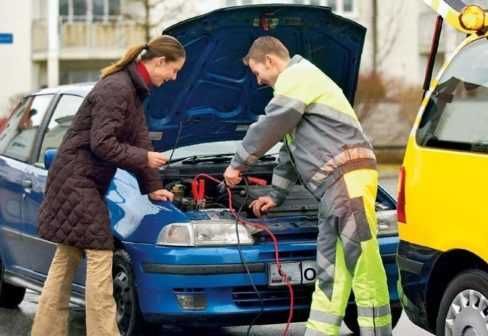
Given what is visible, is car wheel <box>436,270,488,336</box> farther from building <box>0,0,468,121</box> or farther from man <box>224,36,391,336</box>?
building <box>0,0,468,121</box>

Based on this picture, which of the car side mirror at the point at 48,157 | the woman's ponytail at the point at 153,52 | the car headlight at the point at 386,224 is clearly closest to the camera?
the woman's ponytail at the point at 153,52

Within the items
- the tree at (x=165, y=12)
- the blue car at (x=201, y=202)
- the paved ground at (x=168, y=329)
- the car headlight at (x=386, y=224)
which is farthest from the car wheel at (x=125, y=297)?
the tree at (x=165, y=12)

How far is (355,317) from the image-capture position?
288 inches

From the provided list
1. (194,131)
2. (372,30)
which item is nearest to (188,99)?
(194,131)

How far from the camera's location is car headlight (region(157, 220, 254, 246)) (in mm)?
6445

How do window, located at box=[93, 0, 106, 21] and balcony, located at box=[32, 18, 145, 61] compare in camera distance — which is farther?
window, located at box=[93, 0, 106, 21]

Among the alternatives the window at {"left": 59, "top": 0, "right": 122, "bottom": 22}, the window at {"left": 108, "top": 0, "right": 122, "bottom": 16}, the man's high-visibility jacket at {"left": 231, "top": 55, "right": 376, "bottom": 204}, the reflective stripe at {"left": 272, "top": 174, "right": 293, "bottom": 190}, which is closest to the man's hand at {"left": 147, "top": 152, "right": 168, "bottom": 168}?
the man's high-visibility jacket at {"left": 231, "top": 55, "right": 376, "bottom": 204}

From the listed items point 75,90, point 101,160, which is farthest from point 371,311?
point 75,90

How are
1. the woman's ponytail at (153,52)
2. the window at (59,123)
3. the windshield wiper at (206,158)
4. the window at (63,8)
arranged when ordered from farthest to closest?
1. the window at (63,8)
2. the window at (59,123)
3. the windshield wiper at (206,158)
4. the woman's ponytail at (153,52)

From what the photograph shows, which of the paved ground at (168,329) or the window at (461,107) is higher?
the window at (461,107)

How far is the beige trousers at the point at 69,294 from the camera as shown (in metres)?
6.24

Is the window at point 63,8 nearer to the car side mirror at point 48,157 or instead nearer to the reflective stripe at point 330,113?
the car side mirror at point 48,157

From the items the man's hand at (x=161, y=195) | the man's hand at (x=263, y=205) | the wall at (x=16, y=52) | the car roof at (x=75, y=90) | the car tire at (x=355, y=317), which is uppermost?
the car roof at (x=75, y=90)

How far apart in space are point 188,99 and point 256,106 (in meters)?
0.58
